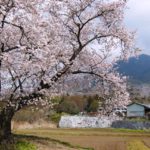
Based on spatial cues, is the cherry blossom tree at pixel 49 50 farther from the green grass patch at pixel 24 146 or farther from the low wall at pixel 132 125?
the low wall at pixel 132 125

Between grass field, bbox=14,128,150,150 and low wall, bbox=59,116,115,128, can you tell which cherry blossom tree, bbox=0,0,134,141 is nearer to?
grass field, bbox=14,128,150,150

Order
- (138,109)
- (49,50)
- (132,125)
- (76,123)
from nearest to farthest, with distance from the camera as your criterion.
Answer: (49,50)
(132,125)
(76,123)
(138,109)

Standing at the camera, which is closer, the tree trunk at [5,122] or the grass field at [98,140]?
the tree trunk at [5,122]

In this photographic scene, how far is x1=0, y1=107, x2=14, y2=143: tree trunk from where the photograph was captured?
22.7 metres

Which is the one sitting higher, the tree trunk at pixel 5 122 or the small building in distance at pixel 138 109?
the small building in distance at pixel 138 109

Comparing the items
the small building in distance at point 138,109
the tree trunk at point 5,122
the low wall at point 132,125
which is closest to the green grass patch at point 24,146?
the tree trunk at point 5,122

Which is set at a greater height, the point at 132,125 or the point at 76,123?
the point at 76,123

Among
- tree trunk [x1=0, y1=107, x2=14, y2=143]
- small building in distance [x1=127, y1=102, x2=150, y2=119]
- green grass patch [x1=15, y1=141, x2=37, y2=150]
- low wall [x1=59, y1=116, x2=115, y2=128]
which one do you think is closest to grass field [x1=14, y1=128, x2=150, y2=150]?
green grass patch [x1=15, y1=141, x2=37, y2=150]

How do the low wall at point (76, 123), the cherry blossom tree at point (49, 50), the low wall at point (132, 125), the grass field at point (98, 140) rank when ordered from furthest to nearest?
the low wall at point (76, 123) → the low wall at point (132, 125) → the grass field at point (98, 140) → the cherry blossom tree at point (49, 50)

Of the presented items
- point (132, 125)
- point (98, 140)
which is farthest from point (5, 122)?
point (132, 125)

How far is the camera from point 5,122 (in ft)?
75.4

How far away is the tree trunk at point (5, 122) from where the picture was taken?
22672mm

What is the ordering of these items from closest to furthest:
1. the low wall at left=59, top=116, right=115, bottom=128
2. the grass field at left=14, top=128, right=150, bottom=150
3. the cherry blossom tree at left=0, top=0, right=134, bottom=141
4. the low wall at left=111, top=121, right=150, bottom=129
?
1. the cherry blossom tree at left=0, top=0, right=134, bottom=141
2. the grass field at left=14, top=128, right=150, bottom=150
3. the low wall at left=111, top=121, right=150, bottom=129
4. the low wall at left=59, top=116, right=115, bottom=128

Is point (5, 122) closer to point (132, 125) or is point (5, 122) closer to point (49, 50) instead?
point (49, 50)
